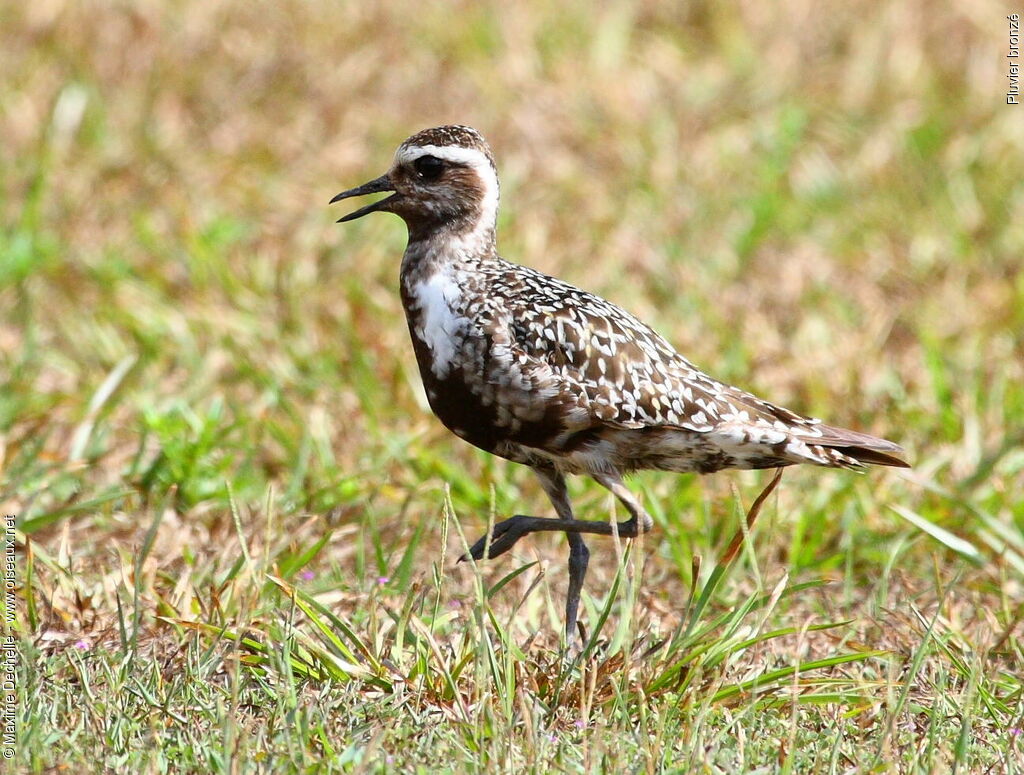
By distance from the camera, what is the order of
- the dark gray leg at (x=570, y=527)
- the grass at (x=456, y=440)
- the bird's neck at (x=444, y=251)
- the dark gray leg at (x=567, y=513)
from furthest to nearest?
the dark gray leg at (x=567, y=513) → the bird's neck at (x=444, y=251) → the dark gray leg at (x=570, y=527) → the grass at (x=456, y=440)

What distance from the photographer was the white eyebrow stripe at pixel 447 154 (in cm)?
502

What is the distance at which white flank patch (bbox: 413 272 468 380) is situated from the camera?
478 centimetres

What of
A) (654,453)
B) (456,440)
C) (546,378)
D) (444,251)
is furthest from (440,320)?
(456,440)

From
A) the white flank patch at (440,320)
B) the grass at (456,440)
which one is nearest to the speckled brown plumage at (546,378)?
the white flank patch at (440,320)

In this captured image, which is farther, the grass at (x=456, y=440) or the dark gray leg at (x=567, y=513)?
the dark gray leg at (x=567, y=513)

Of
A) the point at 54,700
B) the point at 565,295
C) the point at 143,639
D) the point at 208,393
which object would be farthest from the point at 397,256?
the point at 54,700

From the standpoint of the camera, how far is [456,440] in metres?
6.76

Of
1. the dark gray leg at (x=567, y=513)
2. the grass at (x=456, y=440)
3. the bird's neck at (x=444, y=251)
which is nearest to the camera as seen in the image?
the grass at (x=456, y=440)

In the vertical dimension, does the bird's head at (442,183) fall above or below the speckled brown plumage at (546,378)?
above

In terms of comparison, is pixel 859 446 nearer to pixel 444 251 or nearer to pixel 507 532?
pixel 507 532

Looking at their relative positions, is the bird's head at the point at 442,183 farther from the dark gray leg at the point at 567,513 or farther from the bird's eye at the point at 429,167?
the dark gray leg at the point at 567,513

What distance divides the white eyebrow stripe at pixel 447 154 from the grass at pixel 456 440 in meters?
1.15

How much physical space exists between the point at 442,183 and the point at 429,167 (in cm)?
7

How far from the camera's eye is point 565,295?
5023 millimetres
